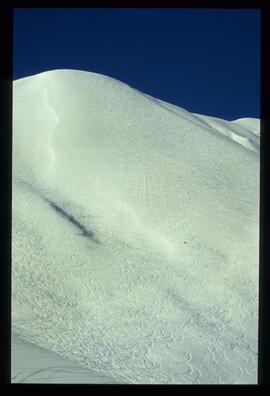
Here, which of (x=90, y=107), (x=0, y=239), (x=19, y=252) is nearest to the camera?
(x=0, y=239)

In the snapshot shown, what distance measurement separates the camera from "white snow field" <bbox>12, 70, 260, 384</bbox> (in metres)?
8.45

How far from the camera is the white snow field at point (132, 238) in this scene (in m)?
8.45

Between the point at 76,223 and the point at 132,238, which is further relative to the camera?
the point at 76,223

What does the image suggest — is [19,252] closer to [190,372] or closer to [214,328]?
[214,328]

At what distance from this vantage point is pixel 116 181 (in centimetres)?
1869

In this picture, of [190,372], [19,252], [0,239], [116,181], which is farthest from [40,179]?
[0,239]

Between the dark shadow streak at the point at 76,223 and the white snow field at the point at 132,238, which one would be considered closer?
the white snow field at the point at 132,238

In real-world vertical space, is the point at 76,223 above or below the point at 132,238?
above

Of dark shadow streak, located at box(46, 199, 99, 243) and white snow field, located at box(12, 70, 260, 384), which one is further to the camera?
dark shadow streak, located at box(46, 199, 99, 243)

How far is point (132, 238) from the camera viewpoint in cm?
1457

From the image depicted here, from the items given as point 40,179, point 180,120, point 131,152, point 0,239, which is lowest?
point 0,239

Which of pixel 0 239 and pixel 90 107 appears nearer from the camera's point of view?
pixel 0 239
